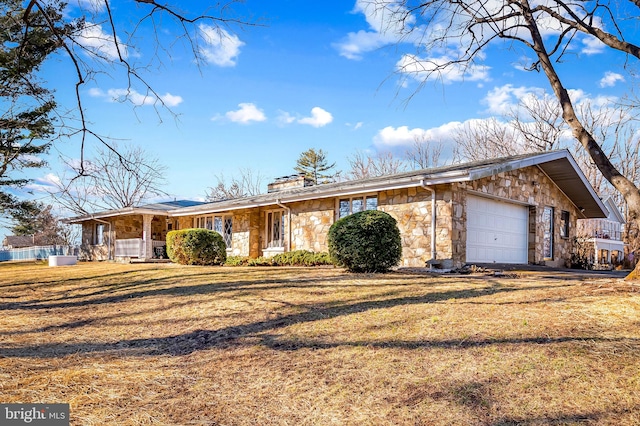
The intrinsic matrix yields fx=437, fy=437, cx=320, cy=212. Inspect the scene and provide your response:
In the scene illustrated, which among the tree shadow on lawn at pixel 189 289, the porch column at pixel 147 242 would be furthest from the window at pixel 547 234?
the porch column at pixel 147 242

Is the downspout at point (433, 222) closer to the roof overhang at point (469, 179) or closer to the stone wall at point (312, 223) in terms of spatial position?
the roof overhang at point (469, 179)

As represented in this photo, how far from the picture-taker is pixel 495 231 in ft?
44.3

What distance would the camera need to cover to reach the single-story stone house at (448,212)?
37.8 feet

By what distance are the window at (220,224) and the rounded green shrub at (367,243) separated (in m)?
10.1

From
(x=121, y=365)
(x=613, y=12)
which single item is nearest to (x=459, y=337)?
(x=121, y=365)

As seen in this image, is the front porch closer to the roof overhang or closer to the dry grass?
the roof overhang

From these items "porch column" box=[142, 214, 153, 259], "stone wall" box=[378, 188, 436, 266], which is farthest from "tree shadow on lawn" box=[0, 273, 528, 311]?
"porch column" box=[142, 214, 153, 259]

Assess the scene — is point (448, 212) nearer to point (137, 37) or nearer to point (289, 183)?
point (137, 37)

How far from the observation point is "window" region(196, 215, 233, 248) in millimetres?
19359

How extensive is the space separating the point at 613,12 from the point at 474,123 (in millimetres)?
20129

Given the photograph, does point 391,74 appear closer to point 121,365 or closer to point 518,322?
point 518,322

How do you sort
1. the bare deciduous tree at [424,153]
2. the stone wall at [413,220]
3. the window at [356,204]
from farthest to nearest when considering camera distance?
the bare deciduous tree at [424,153]
the window at [356,204]
the stone wall at [413,220]

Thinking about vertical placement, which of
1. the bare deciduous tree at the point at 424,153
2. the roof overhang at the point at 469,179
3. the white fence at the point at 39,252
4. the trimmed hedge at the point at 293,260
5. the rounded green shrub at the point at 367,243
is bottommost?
the white fence at the point at 39,252

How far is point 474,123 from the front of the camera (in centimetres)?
2742
